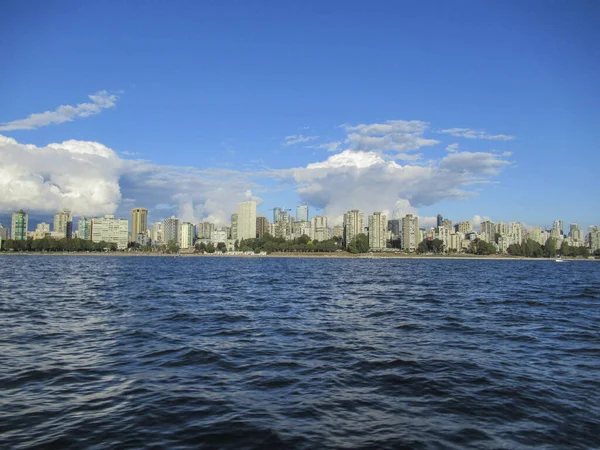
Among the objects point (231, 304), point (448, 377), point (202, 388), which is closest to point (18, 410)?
point (202, 388)

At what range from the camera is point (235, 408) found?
10523 millimetres

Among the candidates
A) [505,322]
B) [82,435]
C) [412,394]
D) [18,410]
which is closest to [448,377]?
[412,394]

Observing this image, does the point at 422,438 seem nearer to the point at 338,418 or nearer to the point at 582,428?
the point at 338,418

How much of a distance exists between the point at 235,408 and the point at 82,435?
3.24 metres

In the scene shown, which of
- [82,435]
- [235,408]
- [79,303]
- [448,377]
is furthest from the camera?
[79,303]

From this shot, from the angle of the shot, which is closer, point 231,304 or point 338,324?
point 338,324

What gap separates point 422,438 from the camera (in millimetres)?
9047

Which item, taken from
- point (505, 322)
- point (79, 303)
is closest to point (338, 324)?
point (505, 322)

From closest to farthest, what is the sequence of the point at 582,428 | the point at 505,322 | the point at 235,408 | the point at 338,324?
the point at 582,428 → the point at 235,408 → the point at 338,324 → the point at 505,322

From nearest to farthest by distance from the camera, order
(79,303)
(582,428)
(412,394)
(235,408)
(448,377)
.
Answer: (582,428) < (235,408) < (412,394) < (448,377) < (79,303)

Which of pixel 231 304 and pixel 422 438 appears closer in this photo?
pixel 422 438

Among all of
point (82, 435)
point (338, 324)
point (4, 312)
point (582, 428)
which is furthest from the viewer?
point (4, 312)

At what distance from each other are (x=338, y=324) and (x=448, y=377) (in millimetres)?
10020

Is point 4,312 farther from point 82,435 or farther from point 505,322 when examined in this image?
point 505,322
